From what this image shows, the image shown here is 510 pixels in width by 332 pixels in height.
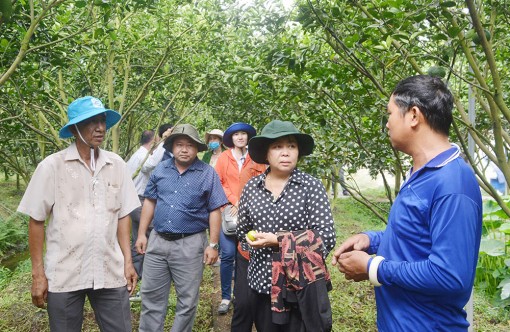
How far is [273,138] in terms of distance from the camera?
296cm

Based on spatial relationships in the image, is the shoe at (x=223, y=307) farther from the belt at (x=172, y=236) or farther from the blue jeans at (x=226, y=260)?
the belt at (x=172, y=236)

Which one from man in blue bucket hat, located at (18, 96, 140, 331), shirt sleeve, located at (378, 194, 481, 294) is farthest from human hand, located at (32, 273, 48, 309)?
shirt sleeve, located at (378, 194, 481, 294)

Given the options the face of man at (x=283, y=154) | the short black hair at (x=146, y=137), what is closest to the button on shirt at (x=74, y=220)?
the face of man at (x=283, y=154)

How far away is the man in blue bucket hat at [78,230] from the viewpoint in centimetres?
265

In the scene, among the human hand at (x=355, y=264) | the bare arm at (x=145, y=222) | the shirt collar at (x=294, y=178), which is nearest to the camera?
the human hand at (x=355, y=264)

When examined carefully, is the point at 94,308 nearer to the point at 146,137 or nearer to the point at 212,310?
the point at 212,310

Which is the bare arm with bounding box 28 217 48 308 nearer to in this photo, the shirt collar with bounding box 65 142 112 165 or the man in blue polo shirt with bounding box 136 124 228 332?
the shirt collar with bounding box 65 142 112 165

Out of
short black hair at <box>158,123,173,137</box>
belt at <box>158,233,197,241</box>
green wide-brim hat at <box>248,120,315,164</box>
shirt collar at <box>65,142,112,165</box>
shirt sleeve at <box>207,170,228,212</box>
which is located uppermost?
short black hair at <box>158,123,173,137</box>

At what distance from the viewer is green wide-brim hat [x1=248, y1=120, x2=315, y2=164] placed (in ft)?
9.80

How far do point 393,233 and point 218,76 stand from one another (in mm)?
4101

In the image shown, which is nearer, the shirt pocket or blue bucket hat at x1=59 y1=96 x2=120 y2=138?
blue bucket hat at x1=59 y1=96 x2=120 y2=138

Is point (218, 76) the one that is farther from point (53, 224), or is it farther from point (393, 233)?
point (393, 233)

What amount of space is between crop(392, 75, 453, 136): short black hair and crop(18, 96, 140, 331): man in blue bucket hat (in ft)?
5.96

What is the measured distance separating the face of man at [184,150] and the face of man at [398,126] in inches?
85.9
